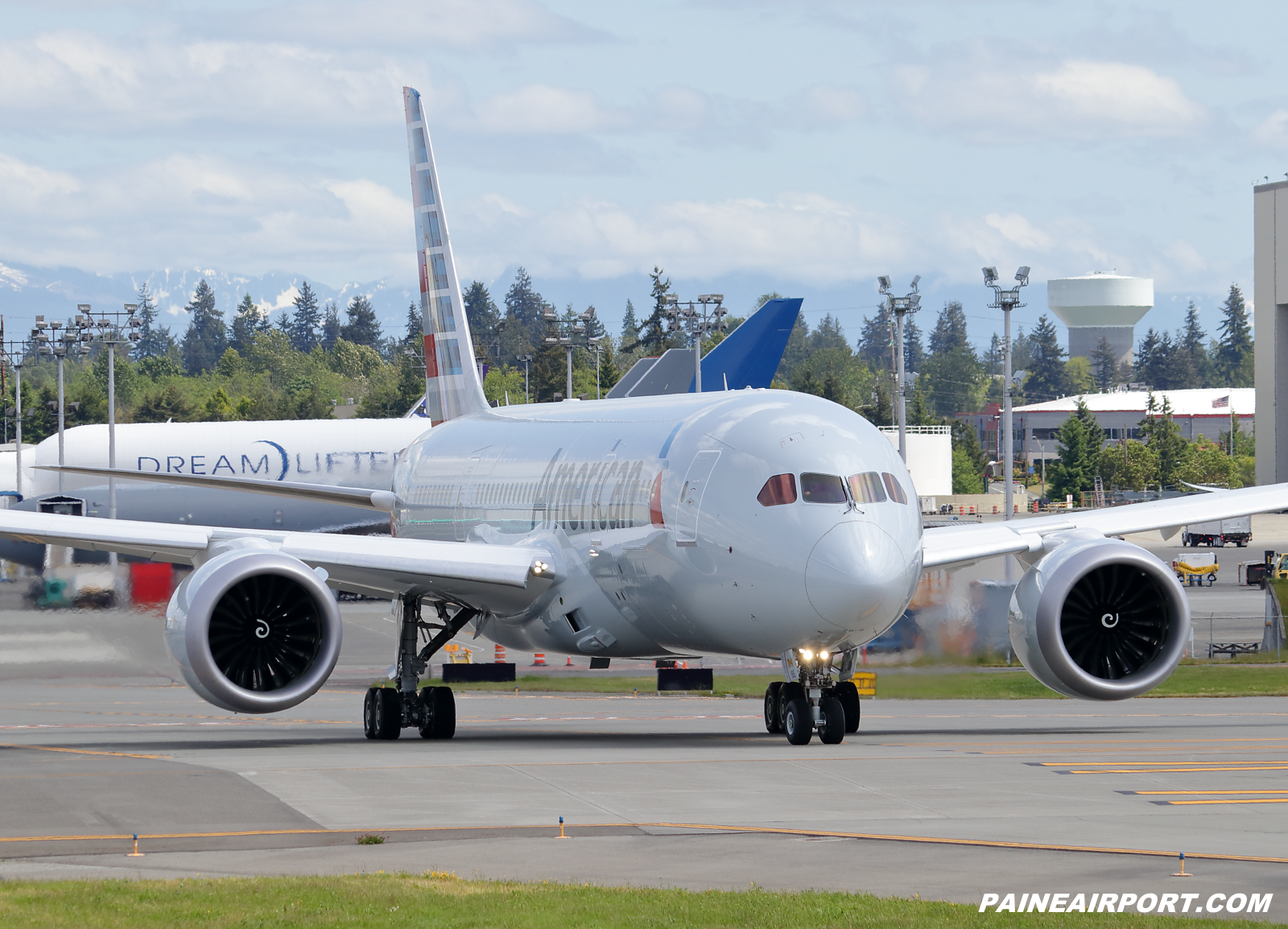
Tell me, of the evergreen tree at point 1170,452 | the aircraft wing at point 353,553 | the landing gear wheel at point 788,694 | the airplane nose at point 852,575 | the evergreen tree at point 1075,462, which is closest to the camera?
the airplane nose at point 852,575

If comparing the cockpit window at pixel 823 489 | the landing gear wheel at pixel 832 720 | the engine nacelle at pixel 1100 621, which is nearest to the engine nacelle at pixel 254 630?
the cockpit window at pixel 823 489

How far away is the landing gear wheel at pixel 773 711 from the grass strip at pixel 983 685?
5.09 m

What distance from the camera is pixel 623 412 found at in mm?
26859

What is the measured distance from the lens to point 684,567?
2278 centimetres

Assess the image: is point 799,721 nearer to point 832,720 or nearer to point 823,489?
point 832,720

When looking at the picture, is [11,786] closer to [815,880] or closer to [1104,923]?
[815,880]

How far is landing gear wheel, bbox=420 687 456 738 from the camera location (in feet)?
87.2

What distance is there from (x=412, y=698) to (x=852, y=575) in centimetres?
849

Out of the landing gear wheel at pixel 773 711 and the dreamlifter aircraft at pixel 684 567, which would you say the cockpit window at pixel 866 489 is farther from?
the landing gear wheel at pixel 773 711

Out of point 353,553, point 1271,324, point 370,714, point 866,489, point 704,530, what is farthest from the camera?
point 1271,324

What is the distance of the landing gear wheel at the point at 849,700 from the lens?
82.9 ft

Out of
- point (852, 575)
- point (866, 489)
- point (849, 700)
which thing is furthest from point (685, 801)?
point (849, 700)

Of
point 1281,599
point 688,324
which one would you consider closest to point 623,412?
point 1281,599

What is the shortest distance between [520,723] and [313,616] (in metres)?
7.88
